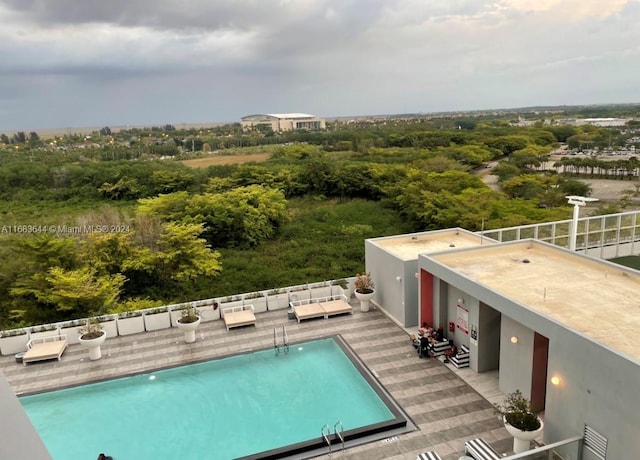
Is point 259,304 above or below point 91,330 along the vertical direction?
below

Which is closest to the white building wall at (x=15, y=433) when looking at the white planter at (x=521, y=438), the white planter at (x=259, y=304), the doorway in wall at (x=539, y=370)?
the white planter at (x=521, y=438)

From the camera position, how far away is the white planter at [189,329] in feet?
45.3

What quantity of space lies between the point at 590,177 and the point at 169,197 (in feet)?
145

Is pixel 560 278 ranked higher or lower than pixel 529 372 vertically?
higher

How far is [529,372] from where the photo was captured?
31.3ft

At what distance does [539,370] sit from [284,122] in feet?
515

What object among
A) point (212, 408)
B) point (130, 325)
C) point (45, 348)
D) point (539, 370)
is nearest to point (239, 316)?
point (130, 325)

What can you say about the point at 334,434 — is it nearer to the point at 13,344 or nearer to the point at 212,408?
the point at 212,408

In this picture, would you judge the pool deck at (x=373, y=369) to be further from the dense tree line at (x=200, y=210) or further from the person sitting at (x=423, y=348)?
the dense tree line at (x=200, y=210)

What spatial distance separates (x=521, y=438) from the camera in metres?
8.23

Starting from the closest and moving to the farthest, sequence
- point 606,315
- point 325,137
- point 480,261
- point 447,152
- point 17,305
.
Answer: point 606,315 < point 480,261 < point 17,305 < point 447,152 < point 325,137

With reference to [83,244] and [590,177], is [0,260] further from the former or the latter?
[590,177]

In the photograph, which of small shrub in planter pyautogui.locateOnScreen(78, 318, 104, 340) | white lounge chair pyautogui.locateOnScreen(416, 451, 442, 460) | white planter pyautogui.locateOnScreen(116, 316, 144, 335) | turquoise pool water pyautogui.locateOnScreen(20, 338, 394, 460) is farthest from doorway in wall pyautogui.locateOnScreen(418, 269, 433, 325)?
small shrub in planter pyautogui.locateOnScreen(78, 318, 104, 340)

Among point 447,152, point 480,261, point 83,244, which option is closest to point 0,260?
point 83,244
